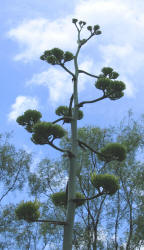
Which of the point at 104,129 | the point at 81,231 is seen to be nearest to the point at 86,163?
the point at 104,129

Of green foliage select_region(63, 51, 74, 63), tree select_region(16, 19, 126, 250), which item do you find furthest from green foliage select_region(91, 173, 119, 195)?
green foliage select_region(63, 51, 74, 63)

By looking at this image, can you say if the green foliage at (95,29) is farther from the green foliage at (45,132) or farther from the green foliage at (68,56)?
the green foliage at (45,132)

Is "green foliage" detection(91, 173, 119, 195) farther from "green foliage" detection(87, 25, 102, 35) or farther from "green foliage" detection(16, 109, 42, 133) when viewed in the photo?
"green foliage" detection(87, 25, 102, 35)

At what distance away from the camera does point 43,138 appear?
4863 millimetres

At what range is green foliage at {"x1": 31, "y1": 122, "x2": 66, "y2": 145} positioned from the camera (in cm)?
477

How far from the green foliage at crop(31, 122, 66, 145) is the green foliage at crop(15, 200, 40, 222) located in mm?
1096

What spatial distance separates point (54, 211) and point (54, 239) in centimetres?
140

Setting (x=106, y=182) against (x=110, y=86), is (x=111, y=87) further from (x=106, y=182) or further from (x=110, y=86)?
(x=106, y=182)

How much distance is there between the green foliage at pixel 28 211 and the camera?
13.7 feet

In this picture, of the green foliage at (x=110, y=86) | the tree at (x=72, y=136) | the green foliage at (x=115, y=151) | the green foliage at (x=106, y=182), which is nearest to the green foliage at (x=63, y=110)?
the tree at (x=72, y=136)

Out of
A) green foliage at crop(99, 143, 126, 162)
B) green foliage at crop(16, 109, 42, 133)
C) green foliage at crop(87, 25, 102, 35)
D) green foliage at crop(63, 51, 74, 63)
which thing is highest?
green foliage at crop(87, 25, 102, 35)

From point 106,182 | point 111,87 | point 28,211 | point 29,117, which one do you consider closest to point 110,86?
point 111,87

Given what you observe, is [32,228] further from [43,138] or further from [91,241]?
[43,138]

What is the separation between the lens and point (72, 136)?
4.55 m
